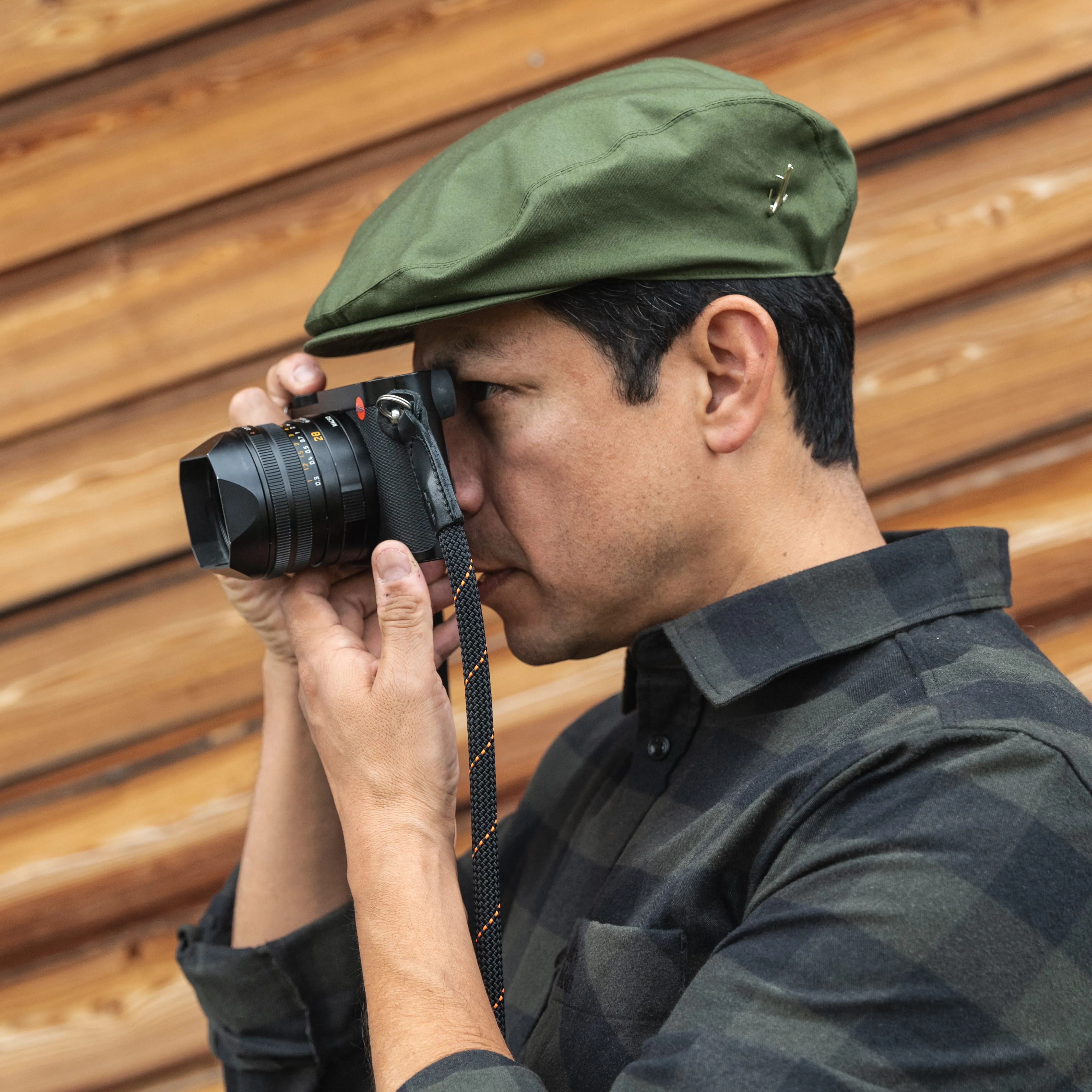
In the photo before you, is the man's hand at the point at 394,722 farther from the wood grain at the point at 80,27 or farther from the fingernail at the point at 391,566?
the wood grain at the point at 80,27

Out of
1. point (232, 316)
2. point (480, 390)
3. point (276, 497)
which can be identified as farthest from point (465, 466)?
point (232, 316)

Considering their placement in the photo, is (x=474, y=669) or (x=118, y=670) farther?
(x=118, y=670)

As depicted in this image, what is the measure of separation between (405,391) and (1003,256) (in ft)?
3.47

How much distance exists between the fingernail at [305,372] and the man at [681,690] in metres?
0.10

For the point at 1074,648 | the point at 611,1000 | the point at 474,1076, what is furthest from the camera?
the point at 1074,648

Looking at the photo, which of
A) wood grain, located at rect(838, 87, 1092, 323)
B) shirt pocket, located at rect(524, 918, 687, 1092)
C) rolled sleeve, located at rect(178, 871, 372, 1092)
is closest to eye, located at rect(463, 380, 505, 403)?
shirt pocket, located at rect(524, 918, 687, 1092)

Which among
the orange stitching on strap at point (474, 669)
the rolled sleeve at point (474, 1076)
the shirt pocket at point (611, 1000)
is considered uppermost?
the orange stitching on strap at point (474, 669)

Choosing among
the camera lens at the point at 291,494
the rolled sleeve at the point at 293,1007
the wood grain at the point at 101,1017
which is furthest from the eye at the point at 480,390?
the wood grain at the point at 101,1017

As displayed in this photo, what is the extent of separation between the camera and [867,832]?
2.30 ft

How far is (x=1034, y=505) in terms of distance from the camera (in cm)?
160

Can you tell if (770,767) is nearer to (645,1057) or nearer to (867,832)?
(867,832)

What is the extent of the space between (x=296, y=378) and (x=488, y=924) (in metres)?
0.61

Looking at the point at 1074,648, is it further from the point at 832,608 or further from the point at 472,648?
the point at 472,648

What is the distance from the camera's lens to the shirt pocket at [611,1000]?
78cm
